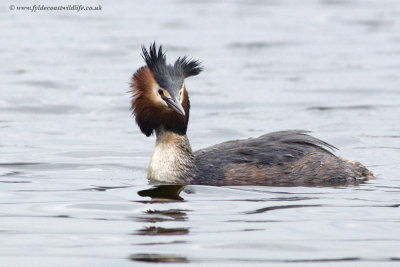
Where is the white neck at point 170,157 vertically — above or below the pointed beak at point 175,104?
below

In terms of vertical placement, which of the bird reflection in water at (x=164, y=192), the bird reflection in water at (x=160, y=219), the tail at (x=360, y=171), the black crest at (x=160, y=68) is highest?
the black crest at (x=160, y=68)

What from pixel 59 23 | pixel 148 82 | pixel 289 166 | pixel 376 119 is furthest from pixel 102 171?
pixel 59 23

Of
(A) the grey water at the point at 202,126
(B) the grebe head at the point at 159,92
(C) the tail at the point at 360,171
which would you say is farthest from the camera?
(C) the tail at the point at 360,171

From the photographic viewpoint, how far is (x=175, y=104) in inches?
421

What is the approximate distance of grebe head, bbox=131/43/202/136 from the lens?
10.9 metres

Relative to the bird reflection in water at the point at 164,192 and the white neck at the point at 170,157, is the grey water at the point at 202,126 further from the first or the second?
the white neck at the point at 170,157

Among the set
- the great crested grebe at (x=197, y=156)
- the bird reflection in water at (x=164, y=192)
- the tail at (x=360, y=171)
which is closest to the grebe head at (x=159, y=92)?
the great crested grebe at (x=197, y=156)

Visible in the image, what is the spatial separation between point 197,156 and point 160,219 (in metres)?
2.33

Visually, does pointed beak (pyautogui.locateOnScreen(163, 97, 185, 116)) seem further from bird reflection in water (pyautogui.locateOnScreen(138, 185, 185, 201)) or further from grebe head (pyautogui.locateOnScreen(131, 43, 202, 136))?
bird reflection in water (pyautogui.locateOnScreen(138, 185, 185, 201))

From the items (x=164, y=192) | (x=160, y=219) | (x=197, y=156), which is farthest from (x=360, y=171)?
(x=160, y=219)

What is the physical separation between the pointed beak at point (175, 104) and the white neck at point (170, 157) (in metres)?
0.55

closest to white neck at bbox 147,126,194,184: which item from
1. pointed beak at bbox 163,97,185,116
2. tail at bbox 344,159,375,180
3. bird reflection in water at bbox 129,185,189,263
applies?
bird reflection in water at bbox 129,185,189,263

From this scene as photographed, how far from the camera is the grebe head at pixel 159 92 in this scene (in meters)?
10.9

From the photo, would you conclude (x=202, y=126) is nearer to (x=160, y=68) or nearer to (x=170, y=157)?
(x=170, y=157)
